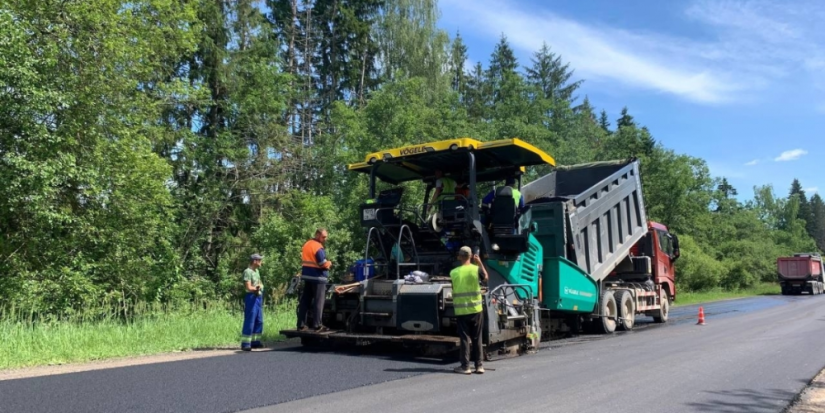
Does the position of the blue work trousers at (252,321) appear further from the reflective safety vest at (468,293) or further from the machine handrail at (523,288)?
the machine handrail at (523,288)

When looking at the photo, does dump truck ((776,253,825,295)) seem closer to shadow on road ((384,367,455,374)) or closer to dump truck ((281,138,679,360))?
dump truck ((281,138,679,360))

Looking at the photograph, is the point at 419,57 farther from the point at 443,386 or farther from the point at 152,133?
the point at 443,386

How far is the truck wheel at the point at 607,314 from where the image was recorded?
1085 centimetres

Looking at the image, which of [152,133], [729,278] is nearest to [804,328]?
[152,133]

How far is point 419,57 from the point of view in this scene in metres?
28.3

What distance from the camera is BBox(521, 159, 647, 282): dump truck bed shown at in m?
9.63

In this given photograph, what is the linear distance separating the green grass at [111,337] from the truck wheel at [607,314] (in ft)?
18.9

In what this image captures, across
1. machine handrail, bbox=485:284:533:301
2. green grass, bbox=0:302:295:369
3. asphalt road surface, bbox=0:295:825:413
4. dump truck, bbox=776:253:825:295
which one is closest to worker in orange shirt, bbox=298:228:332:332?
asphalt road surface, bbox=0:295:825:413

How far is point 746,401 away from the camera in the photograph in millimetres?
5121

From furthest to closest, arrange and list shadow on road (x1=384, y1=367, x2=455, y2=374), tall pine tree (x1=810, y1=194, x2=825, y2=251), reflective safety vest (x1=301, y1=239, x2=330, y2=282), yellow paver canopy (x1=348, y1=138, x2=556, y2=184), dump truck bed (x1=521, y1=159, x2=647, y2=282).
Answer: tall pine tree (x1=810, y1=194, x2=825, y2=251), dump truck bed (x1=521, y1=159, x2=647, y2=282), reflective safety vest (x1=301, y1=239, x2=330, y2=282), yellow paver canopy (x1=348, y1=138, x2=556, y2=184), shadow on road (x1=384, y1=367, x2=455, y2=374)

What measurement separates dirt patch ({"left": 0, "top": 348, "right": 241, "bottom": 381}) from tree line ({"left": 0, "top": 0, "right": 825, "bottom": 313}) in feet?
18.9

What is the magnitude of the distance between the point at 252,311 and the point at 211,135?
1442cm

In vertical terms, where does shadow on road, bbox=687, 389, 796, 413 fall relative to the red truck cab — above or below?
below

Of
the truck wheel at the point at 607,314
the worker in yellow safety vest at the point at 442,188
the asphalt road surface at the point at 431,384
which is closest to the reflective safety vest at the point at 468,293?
the asphalt road surface at the point at 431,384
